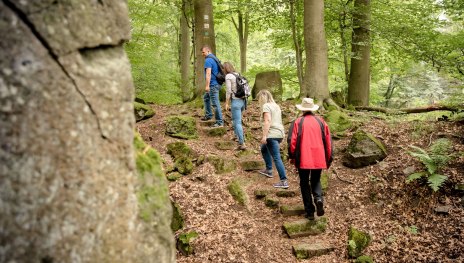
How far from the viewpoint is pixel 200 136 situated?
9203 millimetres

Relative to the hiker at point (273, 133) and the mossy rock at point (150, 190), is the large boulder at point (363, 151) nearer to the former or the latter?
the hiker at point (273, 133)

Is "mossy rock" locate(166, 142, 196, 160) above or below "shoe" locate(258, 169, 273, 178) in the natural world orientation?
above

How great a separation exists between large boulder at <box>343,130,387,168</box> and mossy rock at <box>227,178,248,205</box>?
8.25 feet

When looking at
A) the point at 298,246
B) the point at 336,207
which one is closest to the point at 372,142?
the point at 336,207

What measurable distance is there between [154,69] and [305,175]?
385 inches

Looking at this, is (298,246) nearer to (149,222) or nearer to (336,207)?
(336,207)

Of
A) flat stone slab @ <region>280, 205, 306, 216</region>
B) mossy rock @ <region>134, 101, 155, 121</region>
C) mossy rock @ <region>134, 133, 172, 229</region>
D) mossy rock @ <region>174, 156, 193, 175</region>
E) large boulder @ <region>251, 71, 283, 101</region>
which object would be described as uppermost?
large boulder @ <region>251, 71, 283, 101</region>

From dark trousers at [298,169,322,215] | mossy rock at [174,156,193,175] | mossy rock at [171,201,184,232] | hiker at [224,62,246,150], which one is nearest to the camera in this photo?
dark trousers at [298,169,322,215]

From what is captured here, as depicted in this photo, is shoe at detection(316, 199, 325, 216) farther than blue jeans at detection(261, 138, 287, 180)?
No

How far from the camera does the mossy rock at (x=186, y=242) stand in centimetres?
555

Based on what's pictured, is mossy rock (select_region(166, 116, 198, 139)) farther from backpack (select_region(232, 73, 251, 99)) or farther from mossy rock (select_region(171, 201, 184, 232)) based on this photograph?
mossy rock (select_region(171, 201, 184, 232))

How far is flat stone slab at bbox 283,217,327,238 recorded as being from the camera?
19.2 feet

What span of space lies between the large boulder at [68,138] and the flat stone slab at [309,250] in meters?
3.54

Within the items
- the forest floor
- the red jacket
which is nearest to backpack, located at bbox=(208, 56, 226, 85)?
the forest floor
